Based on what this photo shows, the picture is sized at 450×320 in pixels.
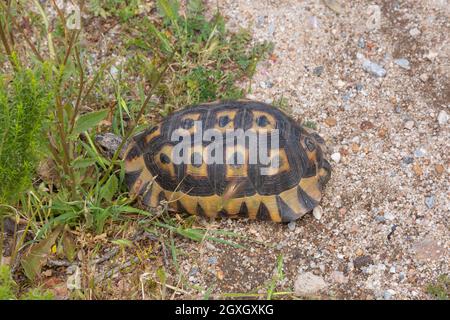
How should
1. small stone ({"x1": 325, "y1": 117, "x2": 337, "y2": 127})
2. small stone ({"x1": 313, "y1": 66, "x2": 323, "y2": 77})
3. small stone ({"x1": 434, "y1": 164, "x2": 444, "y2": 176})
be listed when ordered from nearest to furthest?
small stone ({"x1": 434, "y1": 164, "x2": 444, "y2": 176}) < small stone ({"x1": 325, "y1": 117, "x2": 337, "y2": 127}) < small stone ({"x1": 313, "y1": 66, "x2": 323, "y2": 77})

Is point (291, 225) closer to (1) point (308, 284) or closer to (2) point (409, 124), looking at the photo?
(1) point (308, 284)

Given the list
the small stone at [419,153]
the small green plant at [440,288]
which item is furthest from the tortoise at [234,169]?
the small green plant at [440,288]

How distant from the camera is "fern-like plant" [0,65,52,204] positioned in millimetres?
2482

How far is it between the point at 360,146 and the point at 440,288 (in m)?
1.01

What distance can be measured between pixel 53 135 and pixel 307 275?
1517mm

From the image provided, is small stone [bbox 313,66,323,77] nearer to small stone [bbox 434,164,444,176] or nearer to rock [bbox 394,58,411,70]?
rock [bbox 394,58,411,70]

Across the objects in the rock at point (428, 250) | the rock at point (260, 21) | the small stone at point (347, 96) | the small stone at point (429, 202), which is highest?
the rock at point (260, 21)

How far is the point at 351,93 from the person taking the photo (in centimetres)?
402

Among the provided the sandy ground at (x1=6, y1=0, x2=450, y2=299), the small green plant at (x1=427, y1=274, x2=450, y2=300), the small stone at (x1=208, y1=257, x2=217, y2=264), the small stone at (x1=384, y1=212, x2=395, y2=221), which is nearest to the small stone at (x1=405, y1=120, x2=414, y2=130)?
the sandy ground at (x1=6, y1=0, x2=450, y2=299)

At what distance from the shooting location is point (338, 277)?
10.8 feet

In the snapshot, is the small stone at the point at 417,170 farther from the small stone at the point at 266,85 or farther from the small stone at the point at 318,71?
the small stone at the point at 266,85

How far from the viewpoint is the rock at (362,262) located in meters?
3.32

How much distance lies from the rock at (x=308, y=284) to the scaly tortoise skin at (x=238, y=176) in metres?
0.34

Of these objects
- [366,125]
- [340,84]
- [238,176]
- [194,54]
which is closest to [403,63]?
[340,84]
